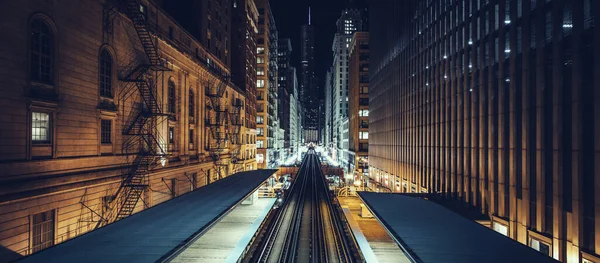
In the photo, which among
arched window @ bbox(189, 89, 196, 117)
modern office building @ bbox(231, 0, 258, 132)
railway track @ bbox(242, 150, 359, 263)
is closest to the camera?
railway track @ bbox(242, 150, 359, 263)

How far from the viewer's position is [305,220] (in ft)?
137

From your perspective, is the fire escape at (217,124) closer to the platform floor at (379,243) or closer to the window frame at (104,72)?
the window frame at (104,72)

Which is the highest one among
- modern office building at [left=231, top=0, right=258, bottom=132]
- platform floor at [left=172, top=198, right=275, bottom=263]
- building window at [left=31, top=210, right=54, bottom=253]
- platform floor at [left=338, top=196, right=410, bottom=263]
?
modern office building at [left=231, top=0, right=258, bottom=132]

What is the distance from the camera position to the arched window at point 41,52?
58.9 feet

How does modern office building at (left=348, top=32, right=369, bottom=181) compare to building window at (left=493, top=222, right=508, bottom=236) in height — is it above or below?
above

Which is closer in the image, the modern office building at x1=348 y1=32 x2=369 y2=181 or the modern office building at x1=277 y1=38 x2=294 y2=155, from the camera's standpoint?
the modern office building at x1=348 y1=32 x2=369 y2=181

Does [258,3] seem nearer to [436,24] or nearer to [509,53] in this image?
[436,24]

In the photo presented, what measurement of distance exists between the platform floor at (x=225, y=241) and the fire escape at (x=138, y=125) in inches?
240

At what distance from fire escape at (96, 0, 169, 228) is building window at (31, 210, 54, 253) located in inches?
180

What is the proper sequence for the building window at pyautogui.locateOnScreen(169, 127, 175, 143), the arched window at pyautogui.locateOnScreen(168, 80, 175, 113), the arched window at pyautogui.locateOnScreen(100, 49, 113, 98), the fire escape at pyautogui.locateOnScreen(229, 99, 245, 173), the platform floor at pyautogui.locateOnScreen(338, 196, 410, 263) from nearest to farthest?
1. the platform floor at pyautogui.locateOnScreen(338, 196, 410, 263)
2. the arched window at pyautogui.locateOnScreen(100, 49, 113, 98)
3. the arched window at pyautogui.locateOnScreen(168, 80, 175, 113)
4. the building window at pyautogui.locateOnScreen(169, 127, 175, 143)
5. the fire escape at pyautogui.locateOnScreen(229, 99, 245, 173)

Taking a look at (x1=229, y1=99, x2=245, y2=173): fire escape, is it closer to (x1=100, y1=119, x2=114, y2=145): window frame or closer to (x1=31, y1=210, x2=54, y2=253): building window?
(x1=100, y1=119, x2=114, y2=145): window frame

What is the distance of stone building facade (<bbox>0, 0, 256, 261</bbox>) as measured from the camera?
16.5 metres

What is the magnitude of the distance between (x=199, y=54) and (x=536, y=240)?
4160 cm

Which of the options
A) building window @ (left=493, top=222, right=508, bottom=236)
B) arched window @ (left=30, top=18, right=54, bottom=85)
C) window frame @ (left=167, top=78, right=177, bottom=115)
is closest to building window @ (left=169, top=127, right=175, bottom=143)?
window frame @ (left=167, top=78, right=177, bottom=115)
